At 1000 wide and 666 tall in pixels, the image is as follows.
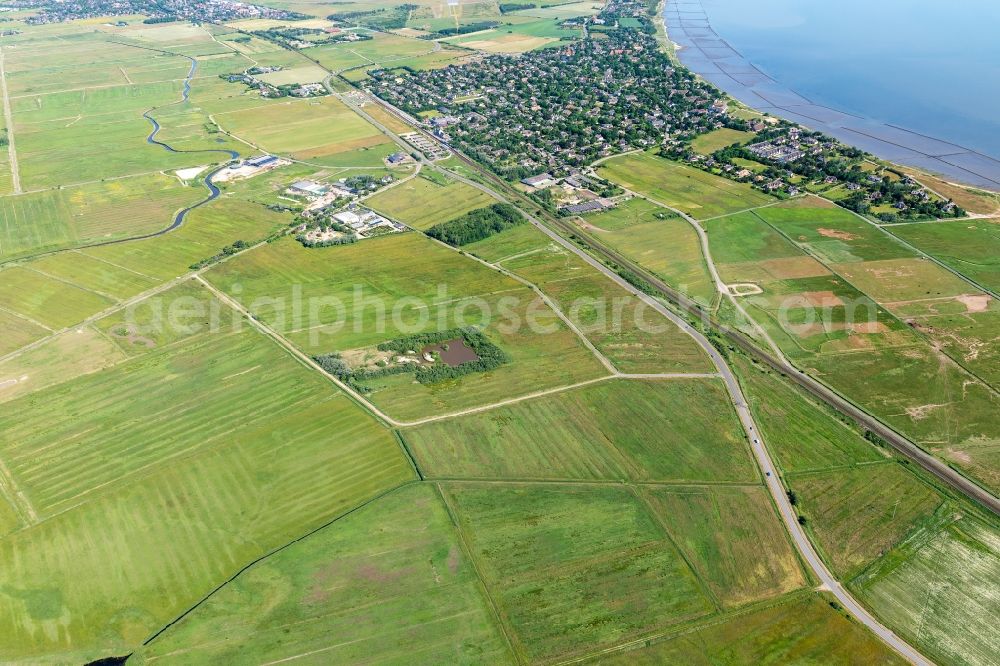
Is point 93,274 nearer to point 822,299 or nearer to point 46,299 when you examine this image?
point 46,299

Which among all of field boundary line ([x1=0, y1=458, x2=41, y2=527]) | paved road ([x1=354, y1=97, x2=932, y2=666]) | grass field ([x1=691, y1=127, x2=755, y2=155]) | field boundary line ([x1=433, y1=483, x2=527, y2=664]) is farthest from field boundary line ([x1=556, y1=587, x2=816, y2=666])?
grass field ([x1=691, y1=127, x2=755, y2=155])

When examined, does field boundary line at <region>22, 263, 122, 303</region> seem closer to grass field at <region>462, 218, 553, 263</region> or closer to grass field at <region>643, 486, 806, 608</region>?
grass field at <region>462, 218, 553, 263</region>

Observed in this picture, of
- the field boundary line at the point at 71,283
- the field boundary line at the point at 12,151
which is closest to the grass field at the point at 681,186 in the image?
the field boundary line at the point at 71,283

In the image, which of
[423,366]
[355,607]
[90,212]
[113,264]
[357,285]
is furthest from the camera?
[90,212]

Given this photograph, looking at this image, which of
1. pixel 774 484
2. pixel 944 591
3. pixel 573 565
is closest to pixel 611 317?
pixel 774 484

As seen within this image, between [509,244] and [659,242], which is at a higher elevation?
[659,242]
